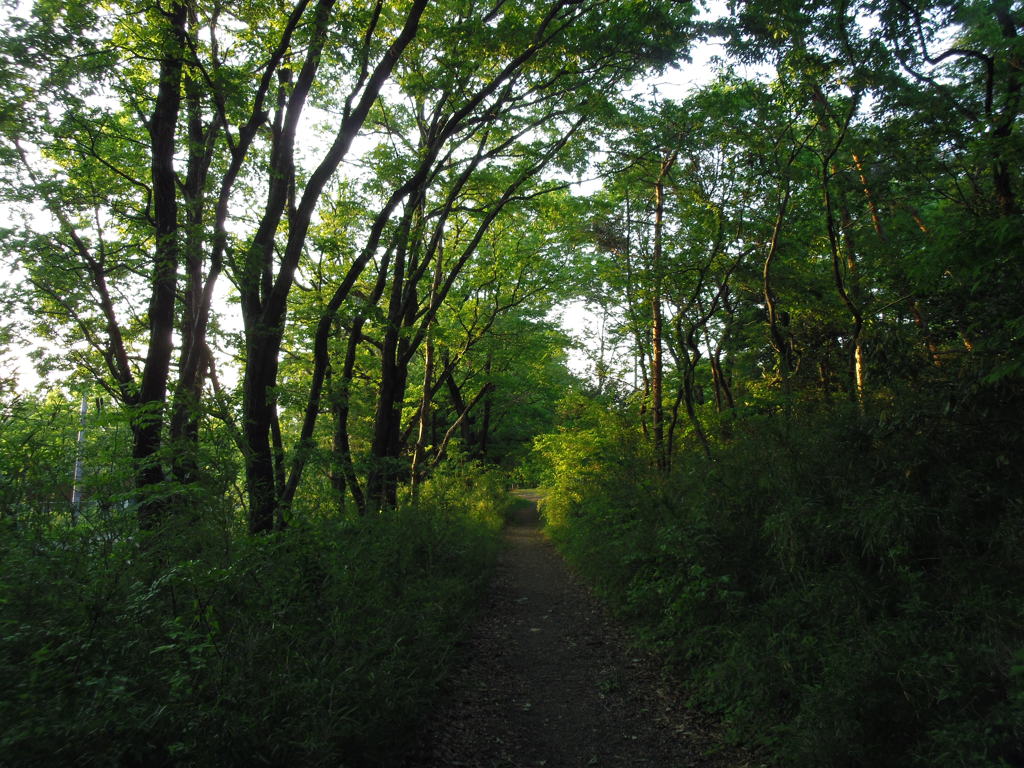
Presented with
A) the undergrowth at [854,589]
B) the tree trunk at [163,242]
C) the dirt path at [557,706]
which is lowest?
the dirt path at [557,706]

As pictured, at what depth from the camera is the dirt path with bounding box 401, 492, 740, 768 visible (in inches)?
165

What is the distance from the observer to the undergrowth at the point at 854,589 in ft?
10.9

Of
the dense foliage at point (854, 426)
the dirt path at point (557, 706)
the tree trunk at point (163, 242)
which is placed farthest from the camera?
the tree trunk at point (163, 242)

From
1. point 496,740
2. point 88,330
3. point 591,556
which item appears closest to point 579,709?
point 496,740

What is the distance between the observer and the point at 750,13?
282 inches

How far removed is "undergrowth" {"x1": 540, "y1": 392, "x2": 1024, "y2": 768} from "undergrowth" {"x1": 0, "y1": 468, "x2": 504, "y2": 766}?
2631 millimetres

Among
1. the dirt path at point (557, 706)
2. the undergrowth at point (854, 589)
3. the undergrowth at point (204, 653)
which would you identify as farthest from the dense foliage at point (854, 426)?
the undergrowth at point (204, 653)

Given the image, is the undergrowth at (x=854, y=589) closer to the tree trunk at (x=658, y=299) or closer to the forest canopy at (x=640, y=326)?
the forest canopy at (x=640, y=326)

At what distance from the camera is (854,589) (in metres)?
4.55

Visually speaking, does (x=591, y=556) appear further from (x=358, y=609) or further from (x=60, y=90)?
(x=60, y=90)

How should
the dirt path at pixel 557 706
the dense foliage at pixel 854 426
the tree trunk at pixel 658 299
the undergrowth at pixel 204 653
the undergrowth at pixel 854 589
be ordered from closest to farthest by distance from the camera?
the undergrowth at pixel 204 653 → the undergrowth at pixel 854 589 → the dense foliage at pixel 854 426 → the dirt path at pixel 557 706 → the tree trunk at pixel 658 299

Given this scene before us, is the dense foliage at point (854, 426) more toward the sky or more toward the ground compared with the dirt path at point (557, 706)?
more toward the sky

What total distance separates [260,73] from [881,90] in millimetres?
8103

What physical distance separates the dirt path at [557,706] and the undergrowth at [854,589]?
0.42 m
